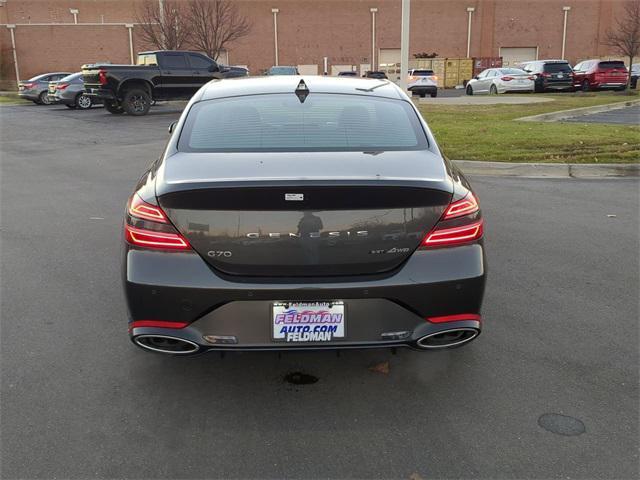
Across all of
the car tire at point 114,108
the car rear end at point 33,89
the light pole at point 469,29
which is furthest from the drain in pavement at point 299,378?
the light pole at point 469,29

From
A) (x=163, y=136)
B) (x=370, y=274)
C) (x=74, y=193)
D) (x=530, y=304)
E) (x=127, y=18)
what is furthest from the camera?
(x=127, y=18)

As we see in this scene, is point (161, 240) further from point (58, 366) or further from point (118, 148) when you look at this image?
point (118, 148)

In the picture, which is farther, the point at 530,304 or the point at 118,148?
the point at 118,148

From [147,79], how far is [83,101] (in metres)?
6.65

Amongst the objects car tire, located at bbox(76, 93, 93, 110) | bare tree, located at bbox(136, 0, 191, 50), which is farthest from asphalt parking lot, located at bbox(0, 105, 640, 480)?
bare tree, located at bbox(136, 0, 191, 50)

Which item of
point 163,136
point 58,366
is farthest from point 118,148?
point 58,366

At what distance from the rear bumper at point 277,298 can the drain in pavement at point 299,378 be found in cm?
56

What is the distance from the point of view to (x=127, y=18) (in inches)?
2323

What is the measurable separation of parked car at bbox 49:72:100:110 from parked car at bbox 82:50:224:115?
15.2ft

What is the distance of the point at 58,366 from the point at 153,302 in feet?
3.60

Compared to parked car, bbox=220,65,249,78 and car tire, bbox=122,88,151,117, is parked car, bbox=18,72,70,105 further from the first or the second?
car tire, bbox=122,88,151,117

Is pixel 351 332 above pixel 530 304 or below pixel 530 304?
above

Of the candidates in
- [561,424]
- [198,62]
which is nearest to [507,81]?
[198,62]

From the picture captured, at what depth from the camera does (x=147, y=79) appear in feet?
72.1
